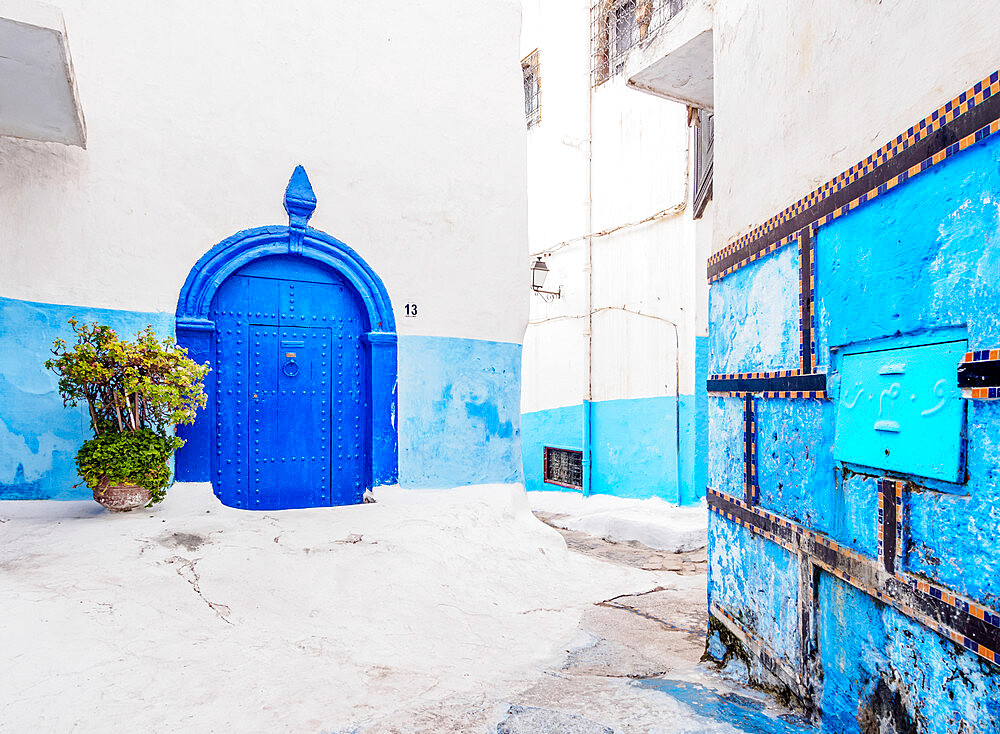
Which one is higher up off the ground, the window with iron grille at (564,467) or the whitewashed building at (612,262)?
the whitewashed building at (612,262)

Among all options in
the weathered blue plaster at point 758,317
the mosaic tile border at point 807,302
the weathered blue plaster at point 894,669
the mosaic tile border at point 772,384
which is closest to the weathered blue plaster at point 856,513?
the weathered blue plaster at point 894,669

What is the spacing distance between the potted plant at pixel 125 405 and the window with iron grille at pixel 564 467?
7794 mm

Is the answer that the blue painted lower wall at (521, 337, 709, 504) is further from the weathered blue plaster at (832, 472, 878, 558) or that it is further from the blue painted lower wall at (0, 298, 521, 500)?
the weathered blue plaster at (832, 472, 878, 558)

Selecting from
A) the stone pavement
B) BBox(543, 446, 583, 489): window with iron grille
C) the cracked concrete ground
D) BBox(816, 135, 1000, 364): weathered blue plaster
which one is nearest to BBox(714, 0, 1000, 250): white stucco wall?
BBox(816, 135, 1000, 364): weathered blue plaster

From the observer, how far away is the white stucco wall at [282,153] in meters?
5.16

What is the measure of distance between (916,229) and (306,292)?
4982mm

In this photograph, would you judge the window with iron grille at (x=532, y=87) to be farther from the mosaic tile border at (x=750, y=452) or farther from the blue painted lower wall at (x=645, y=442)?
the mosaic tile border at (x=750, y=452)

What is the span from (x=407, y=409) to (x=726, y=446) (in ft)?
11.1

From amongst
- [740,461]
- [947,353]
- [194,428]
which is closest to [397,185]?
[194,428]

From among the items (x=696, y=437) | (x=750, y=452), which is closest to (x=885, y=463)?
A: (x=750, y=452)

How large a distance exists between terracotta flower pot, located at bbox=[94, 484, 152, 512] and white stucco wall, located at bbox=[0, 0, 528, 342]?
4.80ft

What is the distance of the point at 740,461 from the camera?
363 centimetres

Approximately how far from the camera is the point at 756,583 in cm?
341

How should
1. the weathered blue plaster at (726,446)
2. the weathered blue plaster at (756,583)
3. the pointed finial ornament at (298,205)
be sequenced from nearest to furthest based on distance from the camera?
the weathered blue plaster at (756,583)
the weathered blue plaster at (726,446)
the pointed finial ornament at (298,205)
